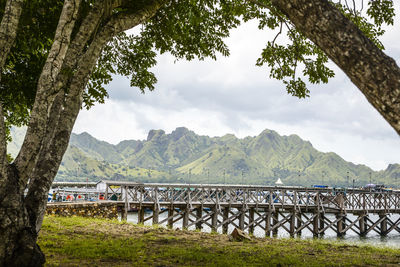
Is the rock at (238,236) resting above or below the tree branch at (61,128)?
below

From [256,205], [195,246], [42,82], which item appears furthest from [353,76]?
[256,205]

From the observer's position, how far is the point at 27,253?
4461mm

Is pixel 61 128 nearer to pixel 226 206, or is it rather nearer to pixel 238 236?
pixel 238 236

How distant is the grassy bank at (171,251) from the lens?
20.6 feet

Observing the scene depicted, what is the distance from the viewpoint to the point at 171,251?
290 inches

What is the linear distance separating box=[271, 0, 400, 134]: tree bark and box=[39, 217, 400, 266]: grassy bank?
4362mm

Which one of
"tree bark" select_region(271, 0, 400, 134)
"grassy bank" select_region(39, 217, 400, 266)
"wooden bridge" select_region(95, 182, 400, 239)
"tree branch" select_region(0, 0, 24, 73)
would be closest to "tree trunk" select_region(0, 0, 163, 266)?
"tree branch" select_region(0, 0, 24, 73)

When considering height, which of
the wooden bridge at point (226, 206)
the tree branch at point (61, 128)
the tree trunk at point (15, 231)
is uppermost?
the tree branch at point (61, 128)

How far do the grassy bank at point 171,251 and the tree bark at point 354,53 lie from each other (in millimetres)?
4362

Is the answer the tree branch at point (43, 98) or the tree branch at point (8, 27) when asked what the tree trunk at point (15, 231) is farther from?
the tree branch at point (8, 27)

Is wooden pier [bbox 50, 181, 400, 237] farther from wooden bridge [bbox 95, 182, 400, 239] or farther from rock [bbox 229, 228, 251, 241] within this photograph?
rock [bbox 229, 228, 251, 241]

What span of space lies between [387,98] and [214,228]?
21.2 meters

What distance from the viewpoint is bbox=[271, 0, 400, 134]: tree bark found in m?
3.12

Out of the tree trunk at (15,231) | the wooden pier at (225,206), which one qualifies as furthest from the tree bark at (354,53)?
the wooden pier at (225,206)
